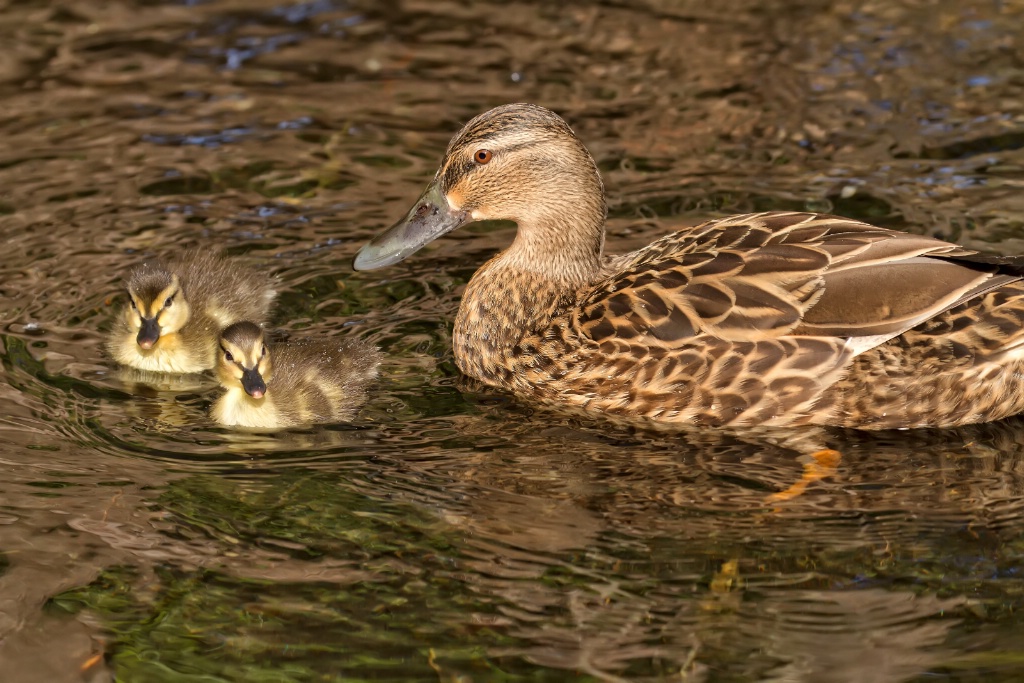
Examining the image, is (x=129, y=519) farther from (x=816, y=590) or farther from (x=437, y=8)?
(x=437, y=8)

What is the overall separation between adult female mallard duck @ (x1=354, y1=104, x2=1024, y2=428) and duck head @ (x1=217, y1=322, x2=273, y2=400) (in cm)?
107

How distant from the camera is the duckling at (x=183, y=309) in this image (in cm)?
589

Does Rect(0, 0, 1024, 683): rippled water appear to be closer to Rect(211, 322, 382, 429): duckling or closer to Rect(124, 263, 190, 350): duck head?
Rect(211, 322, 382, 429): duckling

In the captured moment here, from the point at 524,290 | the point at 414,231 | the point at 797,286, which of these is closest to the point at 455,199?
the point at 414,231

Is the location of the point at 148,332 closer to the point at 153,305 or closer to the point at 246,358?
the point at 153,305

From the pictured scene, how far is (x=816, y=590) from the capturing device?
4.43 meters

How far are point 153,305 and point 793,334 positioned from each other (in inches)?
103

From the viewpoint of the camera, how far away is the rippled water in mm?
4301

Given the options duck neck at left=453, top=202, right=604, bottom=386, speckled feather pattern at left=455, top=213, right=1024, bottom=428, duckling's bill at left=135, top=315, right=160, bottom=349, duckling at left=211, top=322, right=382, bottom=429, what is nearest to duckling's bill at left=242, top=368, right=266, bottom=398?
duckling at left=211, top=322, right=382, bottom=429

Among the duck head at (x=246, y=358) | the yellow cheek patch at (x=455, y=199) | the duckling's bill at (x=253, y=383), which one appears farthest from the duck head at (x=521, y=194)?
the duckling's bill at (x=253, y=383)

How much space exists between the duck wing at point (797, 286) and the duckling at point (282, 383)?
3.26 ft

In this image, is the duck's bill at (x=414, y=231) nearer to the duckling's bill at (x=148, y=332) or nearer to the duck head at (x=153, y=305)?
the duck head at (x=153, y=305)

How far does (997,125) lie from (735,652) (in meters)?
Result: 4.72

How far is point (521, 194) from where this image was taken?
6.11m
